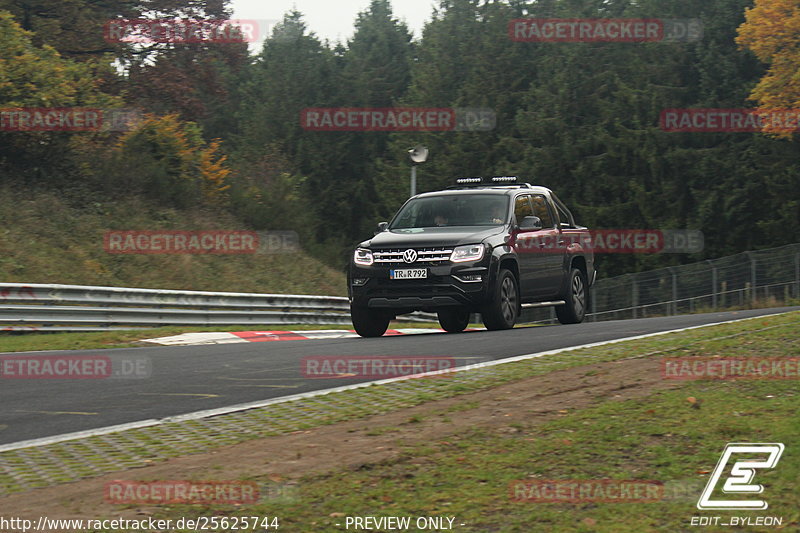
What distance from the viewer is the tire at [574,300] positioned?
17.5 m

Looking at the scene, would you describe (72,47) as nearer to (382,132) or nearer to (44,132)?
(44,132)

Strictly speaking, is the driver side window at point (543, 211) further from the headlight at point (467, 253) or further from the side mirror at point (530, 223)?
the headlight at point (467, 253)

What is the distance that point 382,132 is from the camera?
3095 inches

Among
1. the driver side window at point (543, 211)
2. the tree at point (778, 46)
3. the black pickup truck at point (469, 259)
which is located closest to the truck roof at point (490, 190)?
the black pickup truck at point (469, 259)

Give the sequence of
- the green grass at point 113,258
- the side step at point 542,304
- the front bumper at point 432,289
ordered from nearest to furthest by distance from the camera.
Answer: the front bumper at point 432,289, the side step at point 542,304, the green grass at point 113,258

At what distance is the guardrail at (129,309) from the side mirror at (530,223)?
345 inches

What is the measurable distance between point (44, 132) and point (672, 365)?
998 inches

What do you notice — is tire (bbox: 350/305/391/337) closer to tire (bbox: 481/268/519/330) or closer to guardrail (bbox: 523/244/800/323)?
tire (bbox: 481/268/519/330)

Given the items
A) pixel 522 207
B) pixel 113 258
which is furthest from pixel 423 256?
pixel 113 258

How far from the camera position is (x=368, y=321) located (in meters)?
15.6

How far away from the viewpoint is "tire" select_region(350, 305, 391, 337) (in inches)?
606

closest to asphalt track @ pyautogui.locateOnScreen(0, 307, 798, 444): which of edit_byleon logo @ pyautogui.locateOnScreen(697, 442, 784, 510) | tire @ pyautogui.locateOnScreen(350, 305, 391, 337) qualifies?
tire @ pyautogui.locateOnScreen(350, 305, 391, 337)

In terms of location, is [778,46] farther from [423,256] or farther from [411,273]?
[411,273]

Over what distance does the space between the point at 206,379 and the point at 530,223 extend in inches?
248
